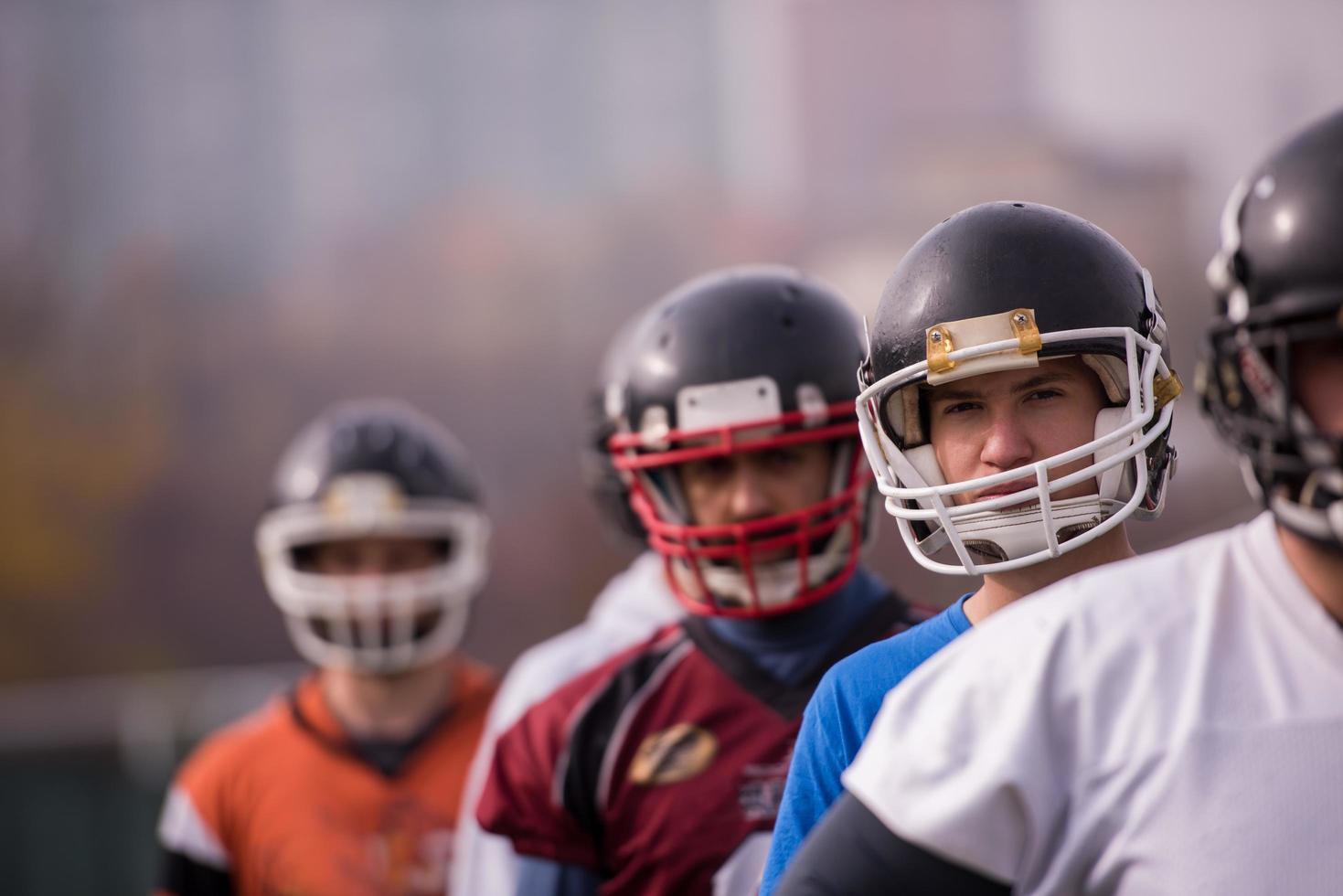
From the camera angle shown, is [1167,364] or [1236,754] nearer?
[1236,754]

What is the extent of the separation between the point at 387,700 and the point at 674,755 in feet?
5.23

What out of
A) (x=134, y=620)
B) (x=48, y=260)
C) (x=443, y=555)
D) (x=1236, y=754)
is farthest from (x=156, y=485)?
(x=1236, y=754)

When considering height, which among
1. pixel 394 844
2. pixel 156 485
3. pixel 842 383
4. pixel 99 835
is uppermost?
pixel 842 383

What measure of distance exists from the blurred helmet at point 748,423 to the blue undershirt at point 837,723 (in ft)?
1.88

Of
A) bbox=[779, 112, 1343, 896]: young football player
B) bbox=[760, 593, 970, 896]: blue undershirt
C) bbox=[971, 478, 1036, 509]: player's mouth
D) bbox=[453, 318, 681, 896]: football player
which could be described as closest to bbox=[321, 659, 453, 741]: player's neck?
bbox=[453, 318, 681, 896]: football player

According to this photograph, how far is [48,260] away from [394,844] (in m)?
17.7

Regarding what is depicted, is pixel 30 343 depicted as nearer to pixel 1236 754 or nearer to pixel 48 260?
pixel 48 260

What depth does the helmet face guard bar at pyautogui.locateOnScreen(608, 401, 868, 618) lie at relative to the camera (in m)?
Answer: 2.17

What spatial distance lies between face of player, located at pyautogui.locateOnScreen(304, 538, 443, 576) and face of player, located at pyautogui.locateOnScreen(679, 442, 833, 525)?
5.59ft

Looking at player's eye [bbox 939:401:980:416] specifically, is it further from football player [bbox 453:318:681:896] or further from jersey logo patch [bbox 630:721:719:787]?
football player [bbox 453:318:681:896]

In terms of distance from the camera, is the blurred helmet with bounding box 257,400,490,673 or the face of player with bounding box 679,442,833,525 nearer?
the face of player with bounding box 679,442,833,525

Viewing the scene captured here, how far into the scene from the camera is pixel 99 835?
562 centimetres

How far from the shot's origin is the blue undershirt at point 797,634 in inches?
87.6

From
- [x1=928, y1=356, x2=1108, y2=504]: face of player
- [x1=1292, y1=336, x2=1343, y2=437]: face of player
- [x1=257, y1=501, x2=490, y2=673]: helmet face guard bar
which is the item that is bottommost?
[x1=257, y1=501, x2=490, y2=673]: helmet face guard bar
